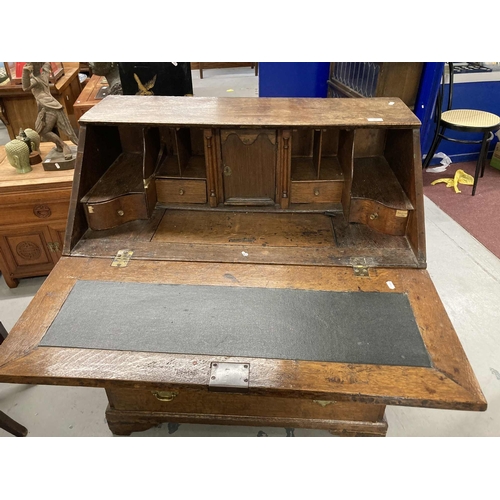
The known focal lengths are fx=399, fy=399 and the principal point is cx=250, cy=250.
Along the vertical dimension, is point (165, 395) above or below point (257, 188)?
below

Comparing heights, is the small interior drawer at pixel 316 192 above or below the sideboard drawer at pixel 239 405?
above

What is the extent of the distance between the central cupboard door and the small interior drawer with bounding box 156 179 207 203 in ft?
0.33

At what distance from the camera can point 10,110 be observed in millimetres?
3582

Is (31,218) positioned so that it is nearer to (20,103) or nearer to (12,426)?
(12,426)

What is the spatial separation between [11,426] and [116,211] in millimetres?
961

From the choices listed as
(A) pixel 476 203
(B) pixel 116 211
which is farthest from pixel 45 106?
(A) pixel 476 203

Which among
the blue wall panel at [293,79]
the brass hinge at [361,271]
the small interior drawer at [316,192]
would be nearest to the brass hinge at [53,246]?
the small interior drawer at [316,192]

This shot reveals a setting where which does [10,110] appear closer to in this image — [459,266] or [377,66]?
[377,66]

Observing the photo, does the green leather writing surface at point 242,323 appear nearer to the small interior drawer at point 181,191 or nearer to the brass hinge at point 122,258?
the brass hinge at point 122,258

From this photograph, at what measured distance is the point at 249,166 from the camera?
5.26 ft

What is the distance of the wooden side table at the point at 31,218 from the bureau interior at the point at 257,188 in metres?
0.54

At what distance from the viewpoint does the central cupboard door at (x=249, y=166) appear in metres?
1.55

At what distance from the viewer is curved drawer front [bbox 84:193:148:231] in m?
1.50

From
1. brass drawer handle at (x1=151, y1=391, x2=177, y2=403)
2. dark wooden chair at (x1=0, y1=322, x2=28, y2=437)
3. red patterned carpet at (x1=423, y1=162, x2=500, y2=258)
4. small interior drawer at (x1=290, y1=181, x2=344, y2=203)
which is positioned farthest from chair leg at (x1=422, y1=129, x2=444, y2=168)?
dark wooden chair at (x1=0, y1=322, x2=28, y2=437)
